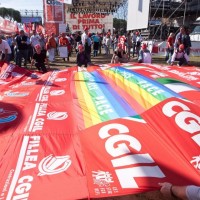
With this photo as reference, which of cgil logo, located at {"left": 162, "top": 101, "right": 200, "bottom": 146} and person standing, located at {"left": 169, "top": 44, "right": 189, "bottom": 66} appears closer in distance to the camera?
cgil logo, located at {"left": 162, "top": 101, "right": 200, "bottom": 146}

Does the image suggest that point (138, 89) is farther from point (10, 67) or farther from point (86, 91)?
point (10, 67)

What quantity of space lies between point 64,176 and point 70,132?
949 millimetres

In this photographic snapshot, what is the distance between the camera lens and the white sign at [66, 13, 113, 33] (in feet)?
84.5

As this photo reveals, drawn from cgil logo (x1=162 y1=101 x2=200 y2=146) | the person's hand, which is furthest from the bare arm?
cgil logo (x1=162 y1=101 x2=200 y2=146)

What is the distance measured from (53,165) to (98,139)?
69 centimetres

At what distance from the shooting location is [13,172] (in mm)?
3221

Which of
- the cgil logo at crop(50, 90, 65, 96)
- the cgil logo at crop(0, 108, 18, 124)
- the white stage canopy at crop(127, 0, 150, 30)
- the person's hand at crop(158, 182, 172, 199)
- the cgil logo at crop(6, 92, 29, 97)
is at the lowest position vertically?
the person's hand at crop(158, 182, 172, 199)

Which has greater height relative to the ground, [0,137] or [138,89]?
[138,89]

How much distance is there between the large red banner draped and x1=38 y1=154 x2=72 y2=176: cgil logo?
10 mm

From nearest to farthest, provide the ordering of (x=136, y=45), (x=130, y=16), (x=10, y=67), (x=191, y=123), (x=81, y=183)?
(x=81, y=183)
(x=191, y=123)
(x=10, y=67)
(x=136, y=45)
(x=130, y=16)

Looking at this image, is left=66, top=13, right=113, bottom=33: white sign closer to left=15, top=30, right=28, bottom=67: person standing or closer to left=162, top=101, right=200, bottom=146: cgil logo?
left=15, top=30, right=28, bottom=67: person standing

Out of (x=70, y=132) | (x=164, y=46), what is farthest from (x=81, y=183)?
(x=164, y=46)

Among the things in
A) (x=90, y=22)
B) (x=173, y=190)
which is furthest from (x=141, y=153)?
(x=90, y=22)

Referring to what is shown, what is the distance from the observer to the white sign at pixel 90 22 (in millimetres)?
25750
